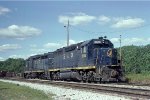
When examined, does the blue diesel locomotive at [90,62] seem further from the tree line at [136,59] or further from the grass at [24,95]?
the tree line at [136,59]

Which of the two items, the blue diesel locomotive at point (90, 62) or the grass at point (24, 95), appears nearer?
the grass at point (24, 95)

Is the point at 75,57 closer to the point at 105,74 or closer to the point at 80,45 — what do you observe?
the point at 80,45

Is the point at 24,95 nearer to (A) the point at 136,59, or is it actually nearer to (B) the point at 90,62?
(B) the point at 90,62

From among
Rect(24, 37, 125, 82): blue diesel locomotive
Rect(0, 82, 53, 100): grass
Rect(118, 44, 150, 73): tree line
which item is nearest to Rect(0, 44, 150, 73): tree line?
Rect(118, 44, 150, 73): tree line

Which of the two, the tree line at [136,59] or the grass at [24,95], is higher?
the tree line at [136,59]

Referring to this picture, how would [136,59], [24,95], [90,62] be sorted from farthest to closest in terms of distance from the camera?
[136,59]
[90,62]
[24,95]

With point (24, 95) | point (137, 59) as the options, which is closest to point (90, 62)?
point (24, 95)

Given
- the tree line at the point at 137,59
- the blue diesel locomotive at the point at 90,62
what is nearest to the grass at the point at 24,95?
the blue diesel locomotive at the point at 90,62

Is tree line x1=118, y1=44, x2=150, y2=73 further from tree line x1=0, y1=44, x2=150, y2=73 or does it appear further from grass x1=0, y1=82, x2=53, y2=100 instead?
grass x1=0, y1=82, x2=53, y2=100

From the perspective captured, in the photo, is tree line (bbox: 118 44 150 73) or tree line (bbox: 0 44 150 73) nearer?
tree line (bbox: 118 44 150 73)

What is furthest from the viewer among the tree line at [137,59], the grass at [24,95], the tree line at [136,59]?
the tree line at [136,59]

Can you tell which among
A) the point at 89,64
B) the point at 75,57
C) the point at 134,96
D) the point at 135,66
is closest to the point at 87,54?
the point at 89,64

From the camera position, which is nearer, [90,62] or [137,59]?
[90,62]

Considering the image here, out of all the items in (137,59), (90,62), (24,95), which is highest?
(137,59)
